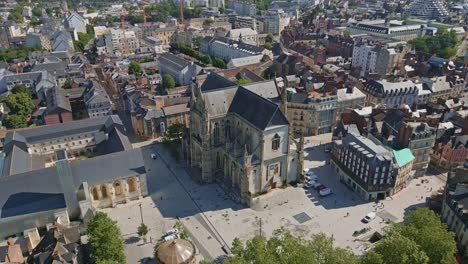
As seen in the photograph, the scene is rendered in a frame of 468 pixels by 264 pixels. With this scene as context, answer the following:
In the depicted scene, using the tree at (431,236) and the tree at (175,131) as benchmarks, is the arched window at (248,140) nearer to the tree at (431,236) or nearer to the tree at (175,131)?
the tree at (175,131)

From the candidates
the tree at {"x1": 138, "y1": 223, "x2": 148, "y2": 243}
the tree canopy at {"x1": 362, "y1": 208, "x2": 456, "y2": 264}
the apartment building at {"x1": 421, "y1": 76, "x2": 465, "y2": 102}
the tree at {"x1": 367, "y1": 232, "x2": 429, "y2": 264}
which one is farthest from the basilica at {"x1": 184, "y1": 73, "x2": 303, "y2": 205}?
the apartment building at {"x1": 421, "y1": 76, "x2": 465, "y2": 102}

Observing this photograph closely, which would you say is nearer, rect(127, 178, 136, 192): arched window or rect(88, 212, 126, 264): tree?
rect(88, 212, 126, 264): tree

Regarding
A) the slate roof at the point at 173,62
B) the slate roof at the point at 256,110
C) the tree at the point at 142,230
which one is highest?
the slate roof at the point at 256,110

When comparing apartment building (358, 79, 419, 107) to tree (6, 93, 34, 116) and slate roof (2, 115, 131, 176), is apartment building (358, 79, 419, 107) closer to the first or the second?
slate roof (2, 115, 131, 176)

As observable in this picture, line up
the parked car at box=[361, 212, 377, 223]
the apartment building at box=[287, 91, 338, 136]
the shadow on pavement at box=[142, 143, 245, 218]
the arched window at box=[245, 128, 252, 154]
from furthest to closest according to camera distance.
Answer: the apartment building at box=[287, 91, 338, 136] → the arched window at box=[245, 128, 252, 154] → the shadow on pavement at box=[142, 143, 245, 218] → the parked car at box=[361, 212, 377, 223]

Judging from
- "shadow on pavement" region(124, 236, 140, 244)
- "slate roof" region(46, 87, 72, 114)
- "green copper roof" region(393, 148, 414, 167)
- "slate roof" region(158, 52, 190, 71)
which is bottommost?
"shadow on pavement" region(124, 236, 140, 244)

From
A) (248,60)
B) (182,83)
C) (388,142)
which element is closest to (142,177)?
(388,142)

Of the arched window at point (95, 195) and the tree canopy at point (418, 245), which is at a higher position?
the tree canopy at point (418, 245)

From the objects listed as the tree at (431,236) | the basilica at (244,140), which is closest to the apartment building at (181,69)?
the basilica at (244,140)
